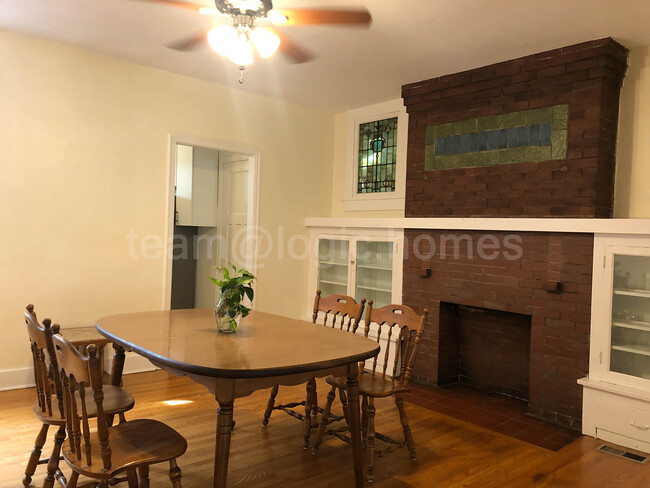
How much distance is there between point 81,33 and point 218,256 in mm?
2964

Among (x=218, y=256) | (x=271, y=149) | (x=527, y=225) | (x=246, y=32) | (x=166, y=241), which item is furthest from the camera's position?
(x=218, y=256)

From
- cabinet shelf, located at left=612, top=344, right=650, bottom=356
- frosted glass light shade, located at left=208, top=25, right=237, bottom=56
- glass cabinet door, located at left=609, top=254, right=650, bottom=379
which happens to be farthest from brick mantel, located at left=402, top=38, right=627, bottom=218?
frosted glass light shade, located at left=208, top=25, right=237, bottom=56

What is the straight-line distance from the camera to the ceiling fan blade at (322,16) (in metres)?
3.13

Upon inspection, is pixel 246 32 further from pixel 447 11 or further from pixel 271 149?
pixel 271 149

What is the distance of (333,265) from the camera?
590cm

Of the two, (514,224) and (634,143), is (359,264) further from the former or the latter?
(634,143)

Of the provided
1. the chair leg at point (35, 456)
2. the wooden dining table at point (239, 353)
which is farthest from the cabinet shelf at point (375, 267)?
the chair leg at point (35, 456)

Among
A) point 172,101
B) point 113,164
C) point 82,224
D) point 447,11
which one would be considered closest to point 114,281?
point 82,224

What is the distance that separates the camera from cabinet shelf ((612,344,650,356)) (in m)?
3.51

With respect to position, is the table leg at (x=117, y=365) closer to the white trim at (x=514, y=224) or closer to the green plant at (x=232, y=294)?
the green plant at (x=232, y=294)

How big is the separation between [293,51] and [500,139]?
72.5 inches

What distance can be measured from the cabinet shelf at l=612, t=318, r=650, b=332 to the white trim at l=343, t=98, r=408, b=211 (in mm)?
2367

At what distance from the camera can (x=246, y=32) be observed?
2.92m

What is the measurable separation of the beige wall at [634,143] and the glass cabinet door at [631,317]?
1.65 ft
